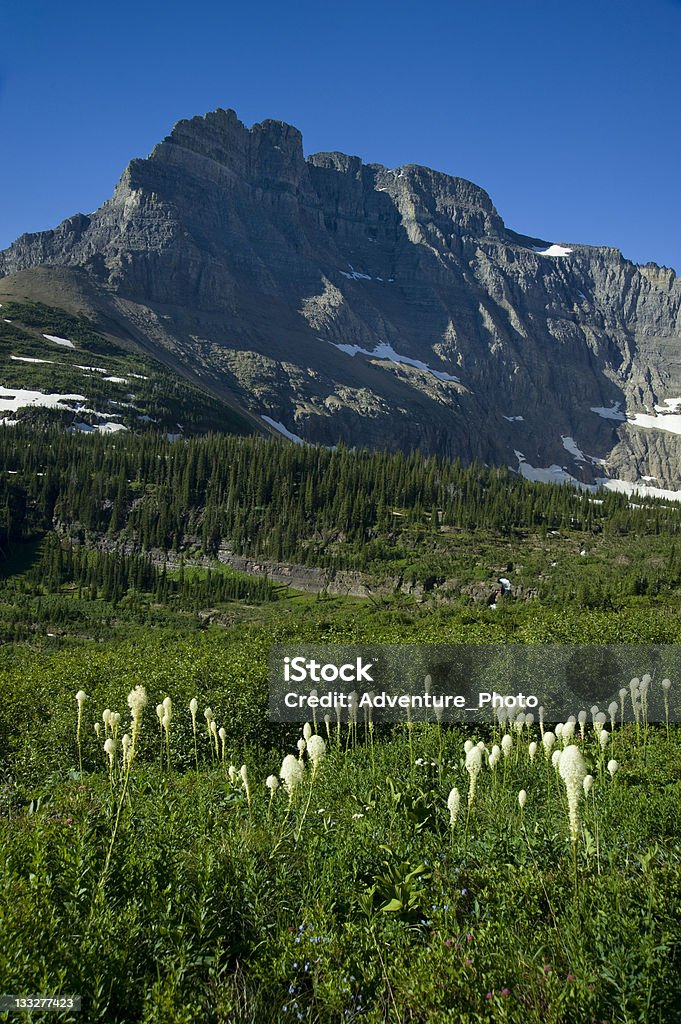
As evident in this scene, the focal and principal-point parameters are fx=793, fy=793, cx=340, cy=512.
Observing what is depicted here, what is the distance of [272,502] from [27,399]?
2908 inches

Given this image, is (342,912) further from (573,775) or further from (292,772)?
(573,775)

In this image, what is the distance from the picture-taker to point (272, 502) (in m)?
111

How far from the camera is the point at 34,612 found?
7644 centimetres

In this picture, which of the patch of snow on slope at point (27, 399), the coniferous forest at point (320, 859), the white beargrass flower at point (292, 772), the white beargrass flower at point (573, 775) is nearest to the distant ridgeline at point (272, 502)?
the patch of snow on slope at point (27, 399)

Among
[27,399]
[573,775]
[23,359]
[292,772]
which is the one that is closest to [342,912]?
[292,772]

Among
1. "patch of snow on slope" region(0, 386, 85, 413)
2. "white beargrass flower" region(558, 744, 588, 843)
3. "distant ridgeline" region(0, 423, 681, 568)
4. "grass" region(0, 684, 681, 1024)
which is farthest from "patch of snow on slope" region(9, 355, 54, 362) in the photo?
"white beargrass flower" region(558, 744, 588, 843)

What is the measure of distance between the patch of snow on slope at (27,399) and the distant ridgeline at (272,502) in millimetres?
26409

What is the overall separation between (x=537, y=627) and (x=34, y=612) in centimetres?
5972

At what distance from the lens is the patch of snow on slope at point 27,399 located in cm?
15262

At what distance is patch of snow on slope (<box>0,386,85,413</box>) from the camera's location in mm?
152625

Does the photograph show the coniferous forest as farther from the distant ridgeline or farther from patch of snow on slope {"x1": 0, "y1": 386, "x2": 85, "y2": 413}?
patch of snow on slope {"x1": 0, "y1": 386, "x2": 85, "y2": 413}

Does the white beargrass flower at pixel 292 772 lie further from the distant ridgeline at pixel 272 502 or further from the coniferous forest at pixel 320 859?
the distant ridgeline at pixel 272 502

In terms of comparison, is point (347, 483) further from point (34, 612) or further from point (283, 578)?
point (34, 612)

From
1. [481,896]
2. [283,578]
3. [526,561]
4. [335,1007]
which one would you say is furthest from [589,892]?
[283,578]
